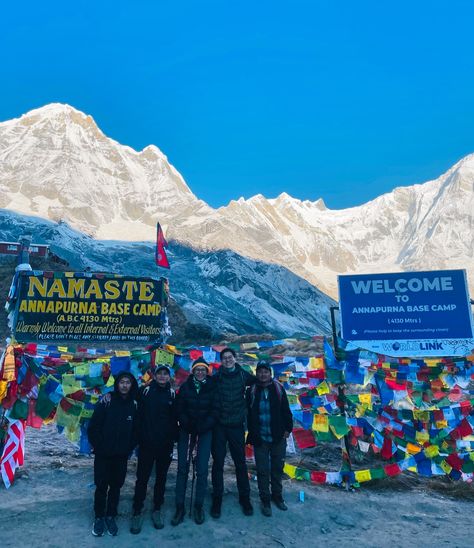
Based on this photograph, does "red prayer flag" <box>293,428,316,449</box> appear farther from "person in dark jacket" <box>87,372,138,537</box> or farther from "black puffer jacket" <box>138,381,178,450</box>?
"person in dark jacket" <box>87,372,138,537</box>

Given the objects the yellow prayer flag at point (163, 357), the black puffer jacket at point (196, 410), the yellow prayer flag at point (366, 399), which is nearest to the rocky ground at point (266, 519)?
the black puffer jacket at point (196, 410)

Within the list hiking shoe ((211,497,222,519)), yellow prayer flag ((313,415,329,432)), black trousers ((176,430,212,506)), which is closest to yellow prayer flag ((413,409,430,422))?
yellow prayer flag ((313,415,329,432))

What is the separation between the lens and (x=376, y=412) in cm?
758

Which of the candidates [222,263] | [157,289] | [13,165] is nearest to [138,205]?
[13,165]

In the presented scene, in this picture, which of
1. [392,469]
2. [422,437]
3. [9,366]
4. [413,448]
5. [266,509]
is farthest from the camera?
[422,437]

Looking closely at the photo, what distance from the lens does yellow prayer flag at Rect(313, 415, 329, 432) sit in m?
7.10

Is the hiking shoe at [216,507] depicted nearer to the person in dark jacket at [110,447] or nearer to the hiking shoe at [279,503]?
the hiking shoe at [279,503]

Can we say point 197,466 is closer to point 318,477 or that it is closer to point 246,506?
point 246,506

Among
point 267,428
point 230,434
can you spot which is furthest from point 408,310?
point 230,434

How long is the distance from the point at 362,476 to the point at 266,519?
2061mm

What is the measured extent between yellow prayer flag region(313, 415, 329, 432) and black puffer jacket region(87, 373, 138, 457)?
3.00 m

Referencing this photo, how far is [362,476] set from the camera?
7.00 m

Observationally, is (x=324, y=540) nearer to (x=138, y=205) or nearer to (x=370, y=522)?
(x=370, y=522)

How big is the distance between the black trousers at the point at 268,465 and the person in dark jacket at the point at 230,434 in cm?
21
